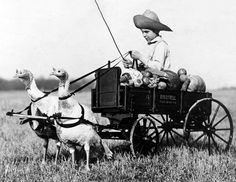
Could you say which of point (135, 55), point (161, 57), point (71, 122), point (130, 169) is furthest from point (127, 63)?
point (130, 169)

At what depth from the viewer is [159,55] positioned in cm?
852

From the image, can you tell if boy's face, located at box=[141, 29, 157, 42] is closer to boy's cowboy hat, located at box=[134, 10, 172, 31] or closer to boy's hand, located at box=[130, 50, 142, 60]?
boy's cowboy hat, located at box=[134, 10, 172, 31]

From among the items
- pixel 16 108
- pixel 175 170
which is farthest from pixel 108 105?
pixel 16 108

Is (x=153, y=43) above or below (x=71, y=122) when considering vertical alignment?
above

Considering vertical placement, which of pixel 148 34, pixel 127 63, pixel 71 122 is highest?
pixel 148 34

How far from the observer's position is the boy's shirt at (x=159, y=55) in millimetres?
8430

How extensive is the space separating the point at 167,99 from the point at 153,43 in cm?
124

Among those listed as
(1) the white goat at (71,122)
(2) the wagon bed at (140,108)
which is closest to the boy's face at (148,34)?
(2) the wagon bed at (140,108)

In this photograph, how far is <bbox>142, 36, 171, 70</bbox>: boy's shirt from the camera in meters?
8.43

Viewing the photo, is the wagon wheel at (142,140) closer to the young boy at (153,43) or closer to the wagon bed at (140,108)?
the wagon bed at (140,108)

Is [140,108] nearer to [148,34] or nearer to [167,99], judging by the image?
[167,99]

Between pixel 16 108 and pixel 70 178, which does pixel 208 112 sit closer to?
pixel 70 178

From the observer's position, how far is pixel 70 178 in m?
6.27

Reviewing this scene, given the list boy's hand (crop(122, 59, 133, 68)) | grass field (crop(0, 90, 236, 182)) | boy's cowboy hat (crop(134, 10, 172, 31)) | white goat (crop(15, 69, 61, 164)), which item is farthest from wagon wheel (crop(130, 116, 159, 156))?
boy's cowboy hat (crop(134, 10, 172, 31))
